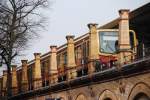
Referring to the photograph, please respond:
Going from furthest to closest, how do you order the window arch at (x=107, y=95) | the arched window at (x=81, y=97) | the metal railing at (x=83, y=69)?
the arched window at (x=81, y=97), the window arch at (x=107, y=95), the metal railing at (x=83, y=69)

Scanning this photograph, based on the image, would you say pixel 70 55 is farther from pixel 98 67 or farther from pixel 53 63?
pixel 98 67

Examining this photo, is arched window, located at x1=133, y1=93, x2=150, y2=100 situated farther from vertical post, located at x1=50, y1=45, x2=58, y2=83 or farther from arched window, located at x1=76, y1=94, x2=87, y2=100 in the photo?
vertical post, located at x1=50, y1=45, x2=58, y2=83

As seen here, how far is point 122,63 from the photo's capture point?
26.8 metres

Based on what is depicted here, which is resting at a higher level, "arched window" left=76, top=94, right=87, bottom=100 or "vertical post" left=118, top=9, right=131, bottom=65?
"vertical post" left=118, top=9, right=131, bottom=65

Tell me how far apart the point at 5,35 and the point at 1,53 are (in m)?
1.46

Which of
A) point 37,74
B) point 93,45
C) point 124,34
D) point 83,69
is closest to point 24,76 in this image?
point 37,74

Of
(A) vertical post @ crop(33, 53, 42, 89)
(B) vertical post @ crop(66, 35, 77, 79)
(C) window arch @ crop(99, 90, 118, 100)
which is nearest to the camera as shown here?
(C) window arch @ crop(99, 90, 118, 100)

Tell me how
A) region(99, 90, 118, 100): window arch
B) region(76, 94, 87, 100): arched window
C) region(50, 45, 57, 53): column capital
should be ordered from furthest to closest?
region(50, 45, 57, 53): column capital → region(76, 94, 87, 100): arched window → region(99, 90, 118, 100): window arch

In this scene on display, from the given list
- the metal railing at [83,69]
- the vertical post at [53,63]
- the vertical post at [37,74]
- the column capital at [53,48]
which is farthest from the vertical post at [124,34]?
the vertical post at [37,74]

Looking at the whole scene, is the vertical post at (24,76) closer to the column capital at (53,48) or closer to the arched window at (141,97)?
the column capital at (53,48)

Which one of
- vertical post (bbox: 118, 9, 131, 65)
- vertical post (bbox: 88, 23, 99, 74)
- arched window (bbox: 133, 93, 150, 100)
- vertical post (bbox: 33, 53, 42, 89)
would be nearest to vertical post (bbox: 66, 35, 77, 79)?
vertical post (bbox: 88, 23, 99, 74)

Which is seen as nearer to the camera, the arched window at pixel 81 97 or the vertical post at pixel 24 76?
the arched window at pixel 81 97

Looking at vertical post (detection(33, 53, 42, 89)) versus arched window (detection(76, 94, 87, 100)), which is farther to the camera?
vertical post (detection(33, 53, 42, 89))

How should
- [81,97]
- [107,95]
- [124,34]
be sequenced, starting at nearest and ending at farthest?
[124,34] → [107,95] → [81,97]
